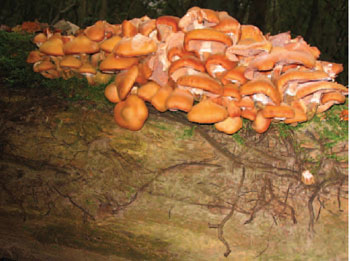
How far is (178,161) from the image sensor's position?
1854 mm

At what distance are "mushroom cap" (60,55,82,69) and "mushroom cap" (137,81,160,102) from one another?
0.56 meters

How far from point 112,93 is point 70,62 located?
0.46 meters

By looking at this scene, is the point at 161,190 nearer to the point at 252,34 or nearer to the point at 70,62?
the point at 70,62

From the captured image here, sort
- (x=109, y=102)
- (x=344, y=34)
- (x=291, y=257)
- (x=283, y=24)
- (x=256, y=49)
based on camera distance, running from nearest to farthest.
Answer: (x=291, y=257), (x=256, y=49), (x=109, y=102), (x=283, y=24), (x=344, y=34)

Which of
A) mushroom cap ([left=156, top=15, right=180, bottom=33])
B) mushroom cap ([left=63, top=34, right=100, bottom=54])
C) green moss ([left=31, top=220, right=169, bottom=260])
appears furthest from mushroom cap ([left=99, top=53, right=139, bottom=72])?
green moss ([left=31, top=220, right=169, bottom=260])

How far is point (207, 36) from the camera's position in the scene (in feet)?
5.88

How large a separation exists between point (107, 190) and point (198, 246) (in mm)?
712

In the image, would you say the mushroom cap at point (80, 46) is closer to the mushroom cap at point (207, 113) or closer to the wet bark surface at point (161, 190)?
the wet bark surface at point (161, 190)

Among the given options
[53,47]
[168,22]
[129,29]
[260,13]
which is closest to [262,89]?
[168,22]

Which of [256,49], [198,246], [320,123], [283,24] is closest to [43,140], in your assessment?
Result: [198,246]

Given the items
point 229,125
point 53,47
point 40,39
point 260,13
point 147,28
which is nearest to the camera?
point 229,125

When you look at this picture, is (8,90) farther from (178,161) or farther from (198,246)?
(198,246)

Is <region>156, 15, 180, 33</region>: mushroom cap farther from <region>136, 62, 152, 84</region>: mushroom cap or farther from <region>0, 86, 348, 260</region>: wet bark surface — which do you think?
<region>0, 86, 348, 260</region>: wet bark surface

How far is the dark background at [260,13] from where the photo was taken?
7355mm
